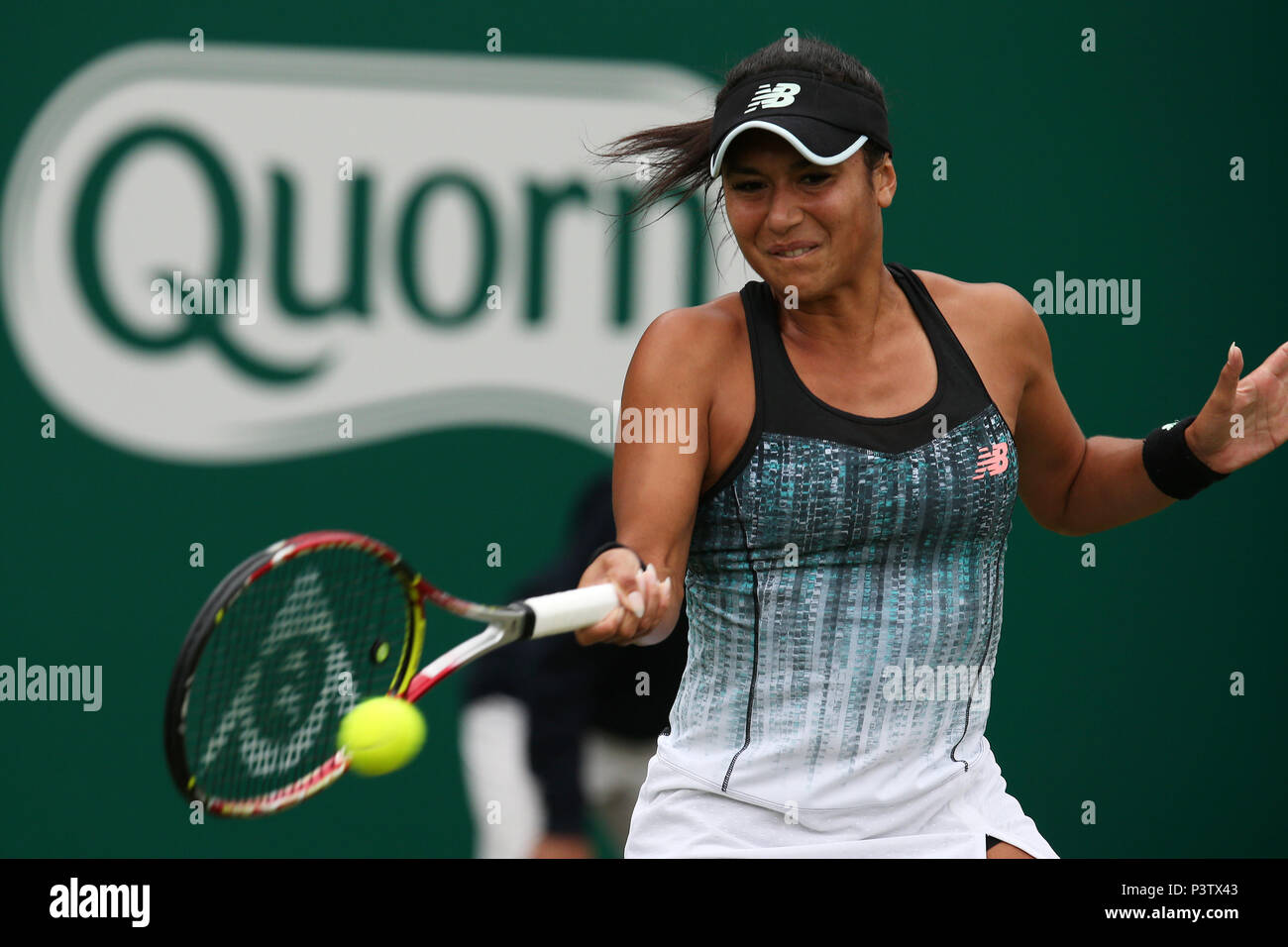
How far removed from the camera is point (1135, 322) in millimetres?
3604

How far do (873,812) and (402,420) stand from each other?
1.68 meters

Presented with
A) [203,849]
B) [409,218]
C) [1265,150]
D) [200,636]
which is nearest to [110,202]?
[409,218]

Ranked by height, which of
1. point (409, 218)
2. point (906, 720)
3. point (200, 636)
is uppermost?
point (409, 218)

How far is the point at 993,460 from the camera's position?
2.12 m

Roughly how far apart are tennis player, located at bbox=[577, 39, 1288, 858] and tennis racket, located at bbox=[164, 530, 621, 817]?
242 mm

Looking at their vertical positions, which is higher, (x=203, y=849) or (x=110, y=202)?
(x=110, y=202)

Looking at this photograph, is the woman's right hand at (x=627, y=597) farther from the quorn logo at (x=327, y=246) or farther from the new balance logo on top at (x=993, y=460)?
the quorn logo at (x=327, y=246)

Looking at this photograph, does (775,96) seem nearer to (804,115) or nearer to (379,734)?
(804,115)

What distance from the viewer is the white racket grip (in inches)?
70.1

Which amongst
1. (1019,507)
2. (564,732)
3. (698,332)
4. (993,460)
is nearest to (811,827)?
(993,460)

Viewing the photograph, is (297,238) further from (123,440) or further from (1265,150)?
(1265,150)

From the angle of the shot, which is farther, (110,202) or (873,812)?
(110,202)

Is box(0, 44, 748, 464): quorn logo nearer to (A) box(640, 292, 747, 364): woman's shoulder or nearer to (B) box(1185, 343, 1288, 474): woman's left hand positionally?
(A) box(640, 292, 747, 364): woman's shoulder

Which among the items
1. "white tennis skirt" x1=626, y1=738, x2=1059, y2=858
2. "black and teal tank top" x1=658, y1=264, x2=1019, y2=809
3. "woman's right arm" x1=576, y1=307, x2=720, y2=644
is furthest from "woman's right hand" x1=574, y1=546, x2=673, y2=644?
"white tennis skirt" x1=626, y1=738, x2=1059, y2=858
